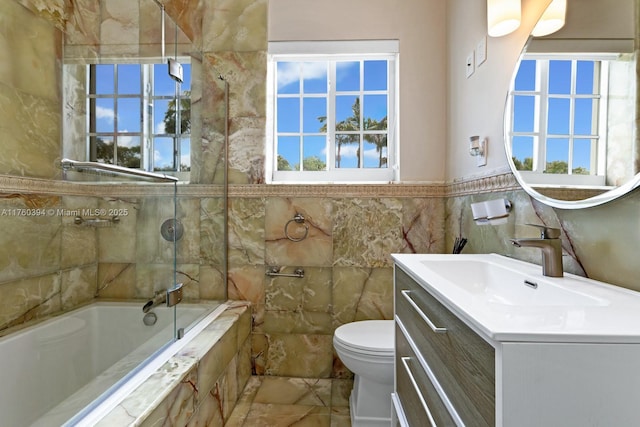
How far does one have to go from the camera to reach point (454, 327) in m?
0.73

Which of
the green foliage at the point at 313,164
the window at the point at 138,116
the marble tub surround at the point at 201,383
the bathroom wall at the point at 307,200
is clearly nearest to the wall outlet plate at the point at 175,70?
the window at the point at 138,116

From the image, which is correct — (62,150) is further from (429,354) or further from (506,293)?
(506,293)

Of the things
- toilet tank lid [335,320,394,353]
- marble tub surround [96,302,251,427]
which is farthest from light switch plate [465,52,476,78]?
marble tub surround [96,302,251,427]

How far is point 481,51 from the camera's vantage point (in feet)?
5.61

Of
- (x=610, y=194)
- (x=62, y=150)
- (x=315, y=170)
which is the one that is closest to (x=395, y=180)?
(x=315, y=170)

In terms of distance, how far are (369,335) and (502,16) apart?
1.56 m

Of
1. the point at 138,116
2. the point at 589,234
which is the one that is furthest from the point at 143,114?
the point at 589,234

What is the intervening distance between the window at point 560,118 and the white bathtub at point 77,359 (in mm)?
1603

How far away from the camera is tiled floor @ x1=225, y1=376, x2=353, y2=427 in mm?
1811

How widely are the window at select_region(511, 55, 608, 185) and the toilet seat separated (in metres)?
0.94

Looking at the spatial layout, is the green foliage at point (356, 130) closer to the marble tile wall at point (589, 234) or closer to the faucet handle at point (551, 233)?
the marble tile wall at point (589, 234)

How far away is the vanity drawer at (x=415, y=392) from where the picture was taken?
84cm

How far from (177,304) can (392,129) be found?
68.2 inches

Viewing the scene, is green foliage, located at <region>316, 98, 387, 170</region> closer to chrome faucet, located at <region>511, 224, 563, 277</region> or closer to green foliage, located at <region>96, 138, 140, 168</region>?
green foliage, located at <region>96, 138, 140, 168</region>
